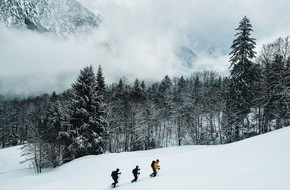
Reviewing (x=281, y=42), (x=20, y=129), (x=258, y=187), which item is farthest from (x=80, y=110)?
(x=20, y=129)

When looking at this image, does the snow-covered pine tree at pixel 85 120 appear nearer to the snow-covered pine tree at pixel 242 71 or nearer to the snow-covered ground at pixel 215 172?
the snow-covered ground at pixel 215 172

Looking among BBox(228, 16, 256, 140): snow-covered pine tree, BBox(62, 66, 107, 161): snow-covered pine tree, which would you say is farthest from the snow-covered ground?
BBox(228, 16, 256, 140): snow-covered pine tree

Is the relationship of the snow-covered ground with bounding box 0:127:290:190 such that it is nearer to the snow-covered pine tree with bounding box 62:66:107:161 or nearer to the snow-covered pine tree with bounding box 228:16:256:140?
the snow-covered pine tree with bounding box 62:66:107:161

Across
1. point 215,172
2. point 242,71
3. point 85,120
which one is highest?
point 242,71

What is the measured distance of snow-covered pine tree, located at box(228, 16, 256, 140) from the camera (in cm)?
3575

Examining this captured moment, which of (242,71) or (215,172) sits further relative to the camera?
(242,71)

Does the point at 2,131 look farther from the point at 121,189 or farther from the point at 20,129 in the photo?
the point at 121,189

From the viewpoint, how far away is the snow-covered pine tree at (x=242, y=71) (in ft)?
117

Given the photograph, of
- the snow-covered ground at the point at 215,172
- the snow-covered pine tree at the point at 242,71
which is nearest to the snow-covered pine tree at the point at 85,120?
the snow-covered ground at the point at 215,172

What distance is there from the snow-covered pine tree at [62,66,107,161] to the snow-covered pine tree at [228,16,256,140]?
67.0 feet

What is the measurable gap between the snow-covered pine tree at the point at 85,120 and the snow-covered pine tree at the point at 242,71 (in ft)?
67.0

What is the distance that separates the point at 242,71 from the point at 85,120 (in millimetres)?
24339

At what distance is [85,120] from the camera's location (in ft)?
117

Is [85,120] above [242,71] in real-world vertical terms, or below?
below
